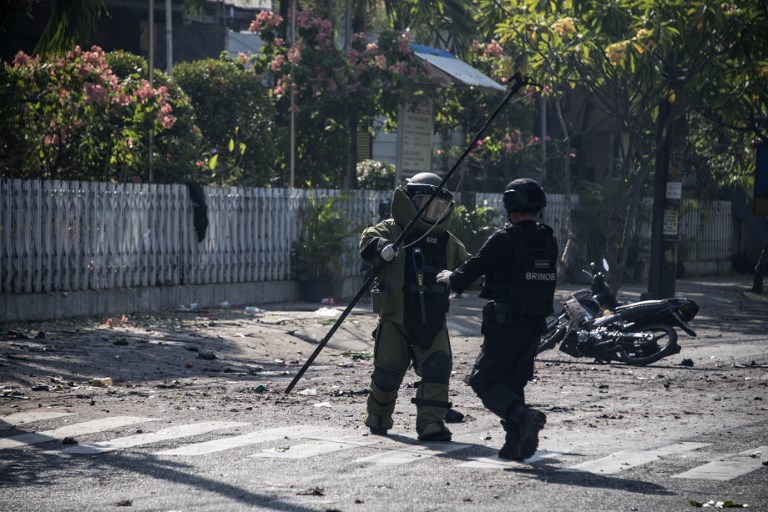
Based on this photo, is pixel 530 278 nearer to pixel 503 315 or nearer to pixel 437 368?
pixel 503 315

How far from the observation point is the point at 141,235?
56.9 feet

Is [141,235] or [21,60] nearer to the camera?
[21,60]

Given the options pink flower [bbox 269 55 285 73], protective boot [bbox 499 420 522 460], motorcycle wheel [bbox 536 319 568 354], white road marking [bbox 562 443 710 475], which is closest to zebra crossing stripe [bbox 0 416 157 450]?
protective boot [bbox 499 420 522 460]

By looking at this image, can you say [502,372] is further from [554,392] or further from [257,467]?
[554,392]

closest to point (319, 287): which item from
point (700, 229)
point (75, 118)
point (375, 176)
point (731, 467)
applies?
point (75, 118)

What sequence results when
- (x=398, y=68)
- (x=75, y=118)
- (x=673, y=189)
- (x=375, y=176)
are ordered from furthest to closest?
(x=375, y=176), (x=398, y=68), (x=673, y=189), (x=75, y=118)

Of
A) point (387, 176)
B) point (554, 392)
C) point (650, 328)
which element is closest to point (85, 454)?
point (554, 392)

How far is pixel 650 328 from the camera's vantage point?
13930 mm

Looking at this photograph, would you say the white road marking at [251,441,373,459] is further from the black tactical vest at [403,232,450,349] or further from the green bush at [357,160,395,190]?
the green bush at [357,160,395,190]

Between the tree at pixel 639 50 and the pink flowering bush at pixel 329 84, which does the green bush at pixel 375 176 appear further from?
the tree at pixel 639 50

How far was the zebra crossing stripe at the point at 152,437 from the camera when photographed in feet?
26.8

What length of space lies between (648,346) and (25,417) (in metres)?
7.07

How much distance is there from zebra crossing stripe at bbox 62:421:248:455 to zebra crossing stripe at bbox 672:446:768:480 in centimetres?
330

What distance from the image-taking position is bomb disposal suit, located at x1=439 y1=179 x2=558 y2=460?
26.2 ft
